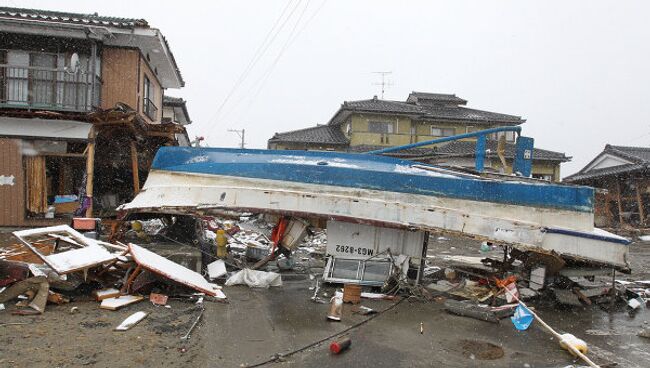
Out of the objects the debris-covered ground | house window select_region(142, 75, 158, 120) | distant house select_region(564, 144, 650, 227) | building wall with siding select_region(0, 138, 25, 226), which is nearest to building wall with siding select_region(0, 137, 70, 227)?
building wall with siding select_region(0, 138, 25, 226)

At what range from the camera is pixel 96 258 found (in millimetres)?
4918

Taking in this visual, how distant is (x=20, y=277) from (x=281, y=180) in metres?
3.34

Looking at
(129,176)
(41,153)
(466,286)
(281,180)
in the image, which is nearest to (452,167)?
(466,286)

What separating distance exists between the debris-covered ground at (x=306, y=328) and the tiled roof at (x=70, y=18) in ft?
25.6

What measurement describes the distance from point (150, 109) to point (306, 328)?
1239cm

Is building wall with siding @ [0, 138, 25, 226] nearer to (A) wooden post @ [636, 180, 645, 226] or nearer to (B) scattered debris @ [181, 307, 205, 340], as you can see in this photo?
(B) scattered debris @ [181, 307, 205, 340]

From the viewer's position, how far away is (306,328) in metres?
4.24

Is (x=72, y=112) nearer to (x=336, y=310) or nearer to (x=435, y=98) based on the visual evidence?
(x=336, y=310)

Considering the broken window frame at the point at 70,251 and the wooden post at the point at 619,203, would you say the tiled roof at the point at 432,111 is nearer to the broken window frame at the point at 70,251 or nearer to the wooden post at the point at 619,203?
the wooden post at the point at 619,203

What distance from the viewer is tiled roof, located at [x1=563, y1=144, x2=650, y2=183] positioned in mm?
17516

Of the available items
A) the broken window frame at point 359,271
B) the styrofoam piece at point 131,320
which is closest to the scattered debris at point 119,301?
the styrofoam piece at point 131,320

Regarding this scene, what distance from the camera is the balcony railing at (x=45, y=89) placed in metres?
11.3

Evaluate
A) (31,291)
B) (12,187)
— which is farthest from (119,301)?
(12,187)

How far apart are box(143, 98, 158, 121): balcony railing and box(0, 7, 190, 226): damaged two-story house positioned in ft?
0.22
